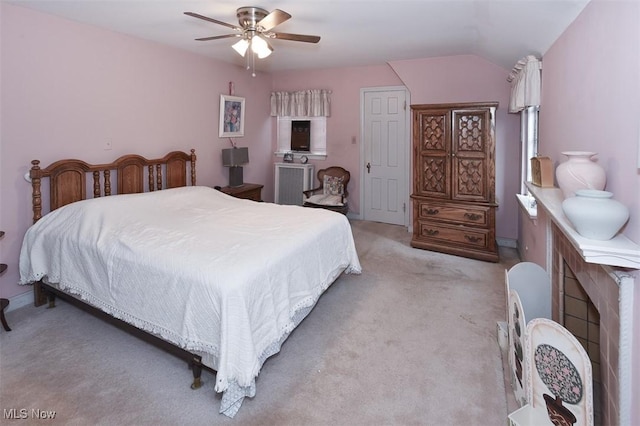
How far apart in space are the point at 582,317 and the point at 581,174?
37.4 inches

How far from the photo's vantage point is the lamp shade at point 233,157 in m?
5.08

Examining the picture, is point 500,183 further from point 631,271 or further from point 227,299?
point 227,299

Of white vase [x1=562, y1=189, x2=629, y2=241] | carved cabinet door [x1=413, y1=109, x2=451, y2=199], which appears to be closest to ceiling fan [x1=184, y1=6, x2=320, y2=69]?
carved cabinet door [x1=413, y1=109, x2=451, y2=199]

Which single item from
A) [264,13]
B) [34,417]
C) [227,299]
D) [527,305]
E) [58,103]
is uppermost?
[264,13]

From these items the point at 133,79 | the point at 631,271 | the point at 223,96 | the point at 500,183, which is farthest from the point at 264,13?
the point at 500,183

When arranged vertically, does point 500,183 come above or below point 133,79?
below

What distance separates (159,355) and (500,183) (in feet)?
14.5

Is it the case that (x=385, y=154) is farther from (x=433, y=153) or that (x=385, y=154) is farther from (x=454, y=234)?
(x=454, y=234)

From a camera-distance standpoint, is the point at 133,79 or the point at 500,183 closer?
the point at 133,79

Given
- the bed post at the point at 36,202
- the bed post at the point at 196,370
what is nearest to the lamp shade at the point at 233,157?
the bed post at the point at 36,202

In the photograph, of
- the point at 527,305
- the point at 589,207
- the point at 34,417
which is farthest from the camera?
the point at 527,305

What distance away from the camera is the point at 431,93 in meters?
5.03

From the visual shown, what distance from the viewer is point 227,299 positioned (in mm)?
1882

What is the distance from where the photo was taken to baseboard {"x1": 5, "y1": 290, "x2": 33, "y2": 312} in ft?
9.96
